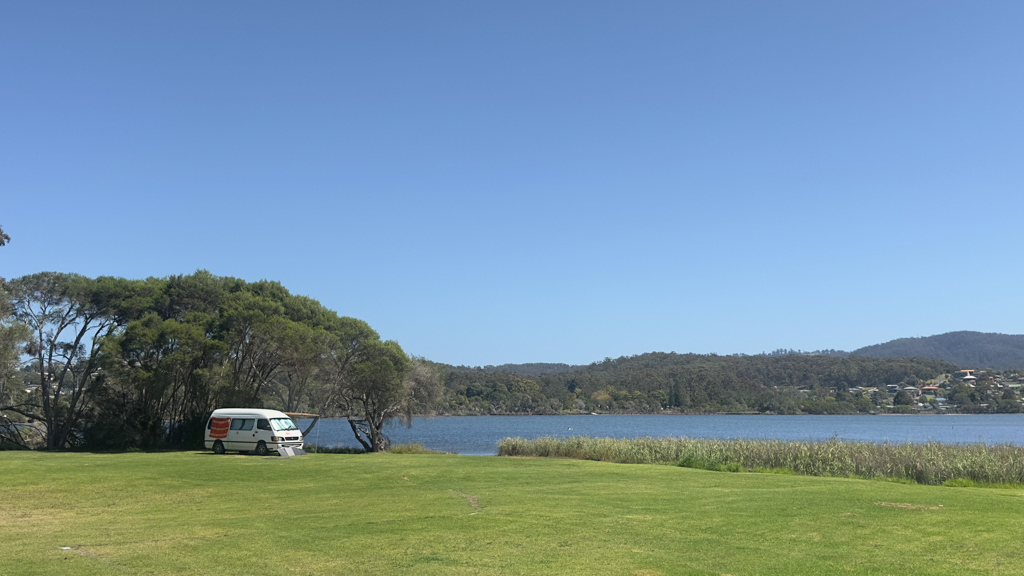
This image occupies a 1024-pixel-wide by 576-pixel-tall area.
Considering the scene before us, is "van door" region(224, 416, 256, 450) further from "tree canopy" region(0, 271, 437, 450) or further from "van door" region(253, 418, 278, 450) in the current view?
"tree canopy" region(0, 271, 437, 450)

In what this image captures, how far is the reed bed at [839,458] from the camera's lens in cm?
2050

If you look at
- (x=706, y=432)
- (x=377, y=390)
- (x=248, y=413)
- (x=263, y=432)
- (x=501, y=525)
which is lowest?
(x=706, y=432)

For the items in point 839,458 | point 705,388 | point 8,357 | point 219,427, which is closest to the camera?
point 839,458

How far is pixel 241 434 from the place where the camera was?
29797 mm

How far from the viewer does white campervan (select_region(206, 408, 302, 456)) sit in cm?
2923

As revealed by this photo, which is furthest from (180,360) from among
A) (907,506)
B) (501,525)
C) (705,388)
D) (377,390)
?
(705,388)

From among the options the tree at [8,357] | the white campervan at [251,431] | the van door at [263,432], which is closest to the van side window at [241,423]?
the white campervan at [251,431]

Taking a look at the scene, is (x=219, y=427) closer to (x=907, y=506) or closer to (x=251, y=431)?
(x=251, y=431)

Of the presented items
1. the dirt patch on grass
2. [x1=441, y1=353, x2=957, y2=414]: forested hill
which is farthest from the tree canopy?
[x1=441, y1=353, x2=957, y2=414]: forested hill

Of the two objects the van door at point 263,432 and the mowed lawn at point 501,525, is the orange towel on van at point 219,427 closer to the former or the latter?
the van door at point 263,432

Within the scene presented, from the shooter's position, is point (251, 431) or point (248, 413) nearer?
point (251, 431)

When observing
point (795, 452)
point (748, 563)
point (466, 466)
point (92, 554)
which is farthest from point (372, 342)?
point (748, 563)

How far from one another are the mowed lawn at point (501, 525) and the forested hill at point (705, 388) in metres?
111

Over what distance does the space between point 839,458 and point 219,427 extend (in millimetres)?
25446
